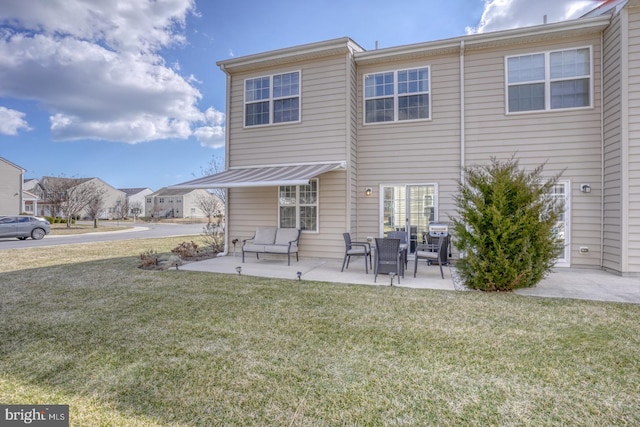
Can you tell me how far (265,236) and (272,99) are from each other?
5.07 metres

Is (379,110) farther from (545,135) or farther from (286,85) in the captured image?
(545,135)

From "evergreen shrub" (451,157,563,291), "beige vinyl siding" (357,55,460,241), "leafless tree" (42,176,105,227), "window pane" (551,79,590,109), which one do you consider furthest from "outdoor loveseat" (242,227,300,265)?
"leafless tree" (42,176,105,227)

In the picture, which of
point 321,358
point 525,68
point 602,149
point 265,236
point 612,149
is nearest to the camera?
point 321,358

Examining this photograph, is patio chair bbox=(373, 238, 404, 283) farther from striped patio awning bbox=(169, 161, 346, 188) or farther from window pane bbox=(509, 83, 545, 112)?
window pane bbox=(509, 83, 545, 112)

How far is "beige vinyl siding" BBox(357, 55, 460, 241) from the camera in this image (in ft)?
33.7

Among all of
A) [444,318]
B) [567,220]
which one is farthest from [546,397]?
[567,220]

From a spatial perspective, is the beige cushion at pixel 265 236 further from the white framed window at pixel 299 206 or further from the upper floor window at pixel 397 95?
the upper floor window at pixel 397 95

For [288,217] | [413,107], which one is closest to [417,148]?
[413,107]

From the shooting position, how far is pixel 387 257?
26.6ft

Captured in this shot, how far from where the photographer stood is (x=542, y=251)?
268 inches

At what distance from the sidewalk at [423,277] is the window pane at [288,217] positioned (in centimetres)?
129

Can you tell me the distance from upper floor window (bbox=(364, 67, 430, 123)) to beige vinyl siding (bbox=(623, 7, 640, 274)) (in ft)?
16.5

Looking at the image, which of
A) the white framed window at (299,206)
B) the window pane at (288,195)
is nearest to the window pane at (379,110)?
the white framed window at (299,206)

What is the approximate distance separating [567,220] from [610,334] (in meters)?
6.05
